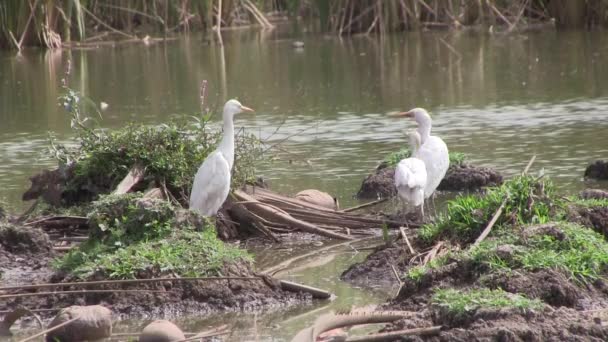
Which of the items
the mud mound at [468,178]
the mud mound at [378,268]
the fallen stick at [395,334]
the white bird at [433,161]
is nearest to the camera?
the fallen stick at [395,334]

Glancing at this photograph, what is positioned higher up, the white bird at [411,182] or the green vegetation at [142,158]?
the green vegetation at [142,158]

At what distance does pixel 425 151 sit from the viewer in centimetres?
1045

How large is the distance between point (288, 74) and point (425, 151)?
496 inches

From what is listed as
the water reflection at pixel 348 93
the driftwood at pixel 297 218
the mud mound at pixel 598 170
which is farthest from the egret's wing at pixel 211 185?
the mud mound at pixel 598 170

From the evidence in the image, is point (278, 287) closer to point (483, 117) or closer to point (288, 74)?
point (483, 117)

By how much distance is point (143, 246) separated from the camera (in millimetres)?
7574

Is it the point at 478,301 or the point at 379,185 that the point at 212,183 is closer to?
the point at 379,185

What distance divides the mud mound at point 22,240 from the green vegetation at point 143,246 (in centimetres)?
57

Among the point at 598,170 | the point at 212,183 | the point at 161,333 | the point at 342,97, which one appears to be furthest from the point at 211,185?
the point at 342,97

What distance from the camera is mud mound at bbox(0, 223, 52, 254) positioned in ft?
27.6

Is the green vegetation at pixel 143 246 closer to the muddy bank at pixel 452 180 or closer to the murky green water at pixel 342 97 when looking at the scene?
the murky green water at pixel 342 97

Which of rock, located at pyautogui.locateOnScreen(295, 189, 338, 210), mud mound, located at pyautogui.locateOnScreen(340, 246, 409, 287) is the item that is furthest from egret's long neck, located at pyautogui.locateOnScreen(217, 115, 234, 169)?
mud mound, located at pyautogui.locateOnScreen(340, 246, 409, 287)

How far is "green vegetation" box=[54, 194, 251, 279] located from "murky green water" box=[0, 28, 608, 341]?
49 centimetres

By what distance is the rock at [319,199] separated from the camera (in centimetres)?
998
